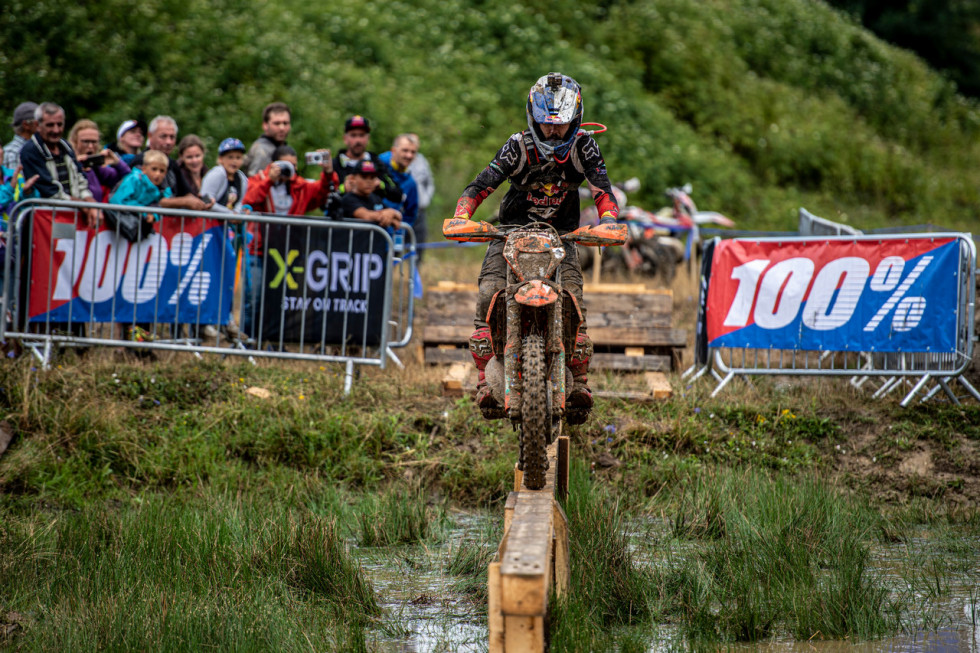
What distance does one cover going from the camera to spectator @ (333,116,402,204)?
1045cm

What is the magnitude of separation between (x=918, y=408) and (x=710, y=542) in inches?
133

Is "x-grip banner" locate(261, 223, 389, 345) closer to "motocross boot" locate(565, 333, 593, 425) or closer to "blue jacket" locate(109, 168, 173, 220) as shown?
"blue jacket" locate(109, 168, 173, 220)

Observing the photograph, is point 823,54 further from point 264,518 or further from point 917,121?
point 264,518

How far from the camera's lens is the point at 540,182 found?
20.1ft

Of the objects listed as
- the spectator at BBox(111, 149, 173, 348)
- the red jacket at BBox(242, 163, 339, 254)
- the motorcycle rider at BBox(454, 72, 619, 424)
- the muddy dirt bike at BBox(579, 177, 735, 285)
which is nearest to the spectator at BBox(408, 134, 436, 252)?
the red jacket at BBox(242, 163, 339, 254)

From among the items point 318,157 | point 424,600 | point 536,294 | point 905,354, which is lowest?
point 424,600

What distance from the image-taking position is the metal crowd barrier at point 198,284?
9.05 meters

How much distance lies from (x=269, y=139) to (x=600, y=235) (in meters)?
6.21

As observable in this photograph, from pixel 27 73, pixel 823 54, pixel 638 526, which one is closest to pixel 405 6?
pixel 27 73

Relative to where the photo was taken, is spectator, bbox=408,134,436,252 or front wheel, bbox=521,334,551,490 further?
spectator, bbox=408,134,436,252

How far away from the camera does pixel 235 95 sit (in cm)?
2008

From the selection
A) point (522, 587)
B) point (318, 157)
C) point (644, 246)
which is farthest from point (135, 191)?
point (644, 246)

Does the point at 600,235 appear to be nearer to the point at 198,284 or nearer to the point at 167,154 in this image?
the point at 198,284

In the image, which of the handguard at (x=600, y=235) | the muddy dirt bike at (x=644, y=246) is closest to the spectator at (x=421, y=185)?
the muddy dirt bike at (x=644, y=246)
